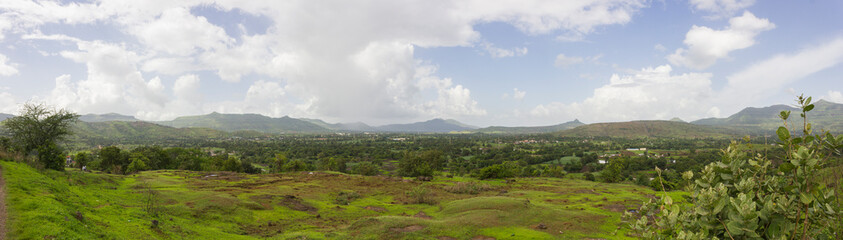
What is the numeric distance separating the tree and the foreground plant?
64280 millimetres

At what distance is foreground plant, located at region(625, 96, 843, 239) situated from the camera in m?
3.54

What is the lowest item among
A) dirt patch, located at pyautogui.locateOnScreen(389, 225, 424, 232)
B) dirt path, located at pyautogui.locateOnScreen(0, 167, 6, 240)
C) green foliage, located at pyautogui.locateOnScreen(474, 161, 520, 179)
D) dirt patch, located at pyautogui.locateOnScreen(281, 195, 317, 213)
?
green foliage, located at pyautogui.locateOnScreen(474, 161, 520, 179)

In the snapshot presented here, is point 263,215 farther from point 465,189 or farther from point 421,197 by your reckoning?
point 465,189

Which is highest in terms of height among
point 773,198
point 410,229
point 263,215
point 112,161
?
point 773,198

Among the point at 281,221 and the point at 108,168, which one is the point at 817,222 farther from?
the point at 108,168

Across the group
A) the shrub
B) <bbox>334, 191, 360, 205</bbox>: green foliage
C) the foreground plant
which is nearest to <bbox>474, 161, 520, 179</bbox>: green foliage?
the shrub

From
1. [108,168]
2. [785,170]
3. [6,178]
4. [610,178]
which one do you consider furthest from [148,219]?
[610,178]

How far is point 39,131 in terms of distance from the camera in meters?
47.4

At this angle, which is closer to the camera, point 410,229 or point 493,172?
point 410,229

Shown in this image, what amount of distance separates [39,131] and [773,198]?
244 ft

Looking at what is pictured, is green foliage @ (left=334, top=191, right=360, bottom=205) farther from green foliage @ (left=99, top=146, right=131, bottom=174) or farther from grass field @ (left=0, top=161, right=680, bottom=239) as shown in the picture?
green foliage @ (left=99, top=146, right=131, bottom=174)

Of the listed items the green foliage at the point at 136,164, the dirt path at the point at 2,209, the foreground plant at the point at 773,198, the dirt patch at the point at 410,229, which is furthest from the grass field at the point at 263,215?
the green foliage at the point at 136,164

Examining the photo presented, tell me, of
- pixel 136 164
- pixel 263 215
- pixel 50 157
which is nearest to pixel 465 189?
pixel 263 215

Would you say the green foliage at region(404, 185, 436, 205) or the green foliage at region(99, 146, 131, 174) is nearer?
the green foliage at region(404, 185, 436, 205)
